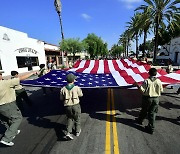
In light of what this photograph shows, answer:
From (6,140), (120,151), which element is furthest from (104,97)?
(6,140)

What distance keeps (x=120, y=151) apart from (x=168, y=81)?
11.7ft

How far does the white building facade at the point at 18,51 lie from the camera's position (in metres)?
21.2

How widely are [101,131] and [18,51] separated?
2323cm

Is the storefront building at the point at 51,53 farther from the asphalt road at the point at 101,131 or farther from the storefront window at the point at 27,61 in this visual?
the asphalt road at the point at 101,131

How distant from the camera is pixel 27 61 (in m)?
26.8

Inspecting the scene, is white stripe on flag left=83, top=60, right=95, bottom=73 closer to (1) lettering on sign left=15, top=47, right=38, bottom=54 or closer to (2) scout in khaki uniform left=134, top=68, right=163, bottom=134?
(2) scout in khaki uniform left=134, top=68, right=163, bottom=134

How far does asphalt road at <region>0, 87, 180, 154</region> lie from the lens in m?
3.84

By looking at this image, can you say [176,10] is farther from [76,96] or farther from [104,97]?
[76,96]

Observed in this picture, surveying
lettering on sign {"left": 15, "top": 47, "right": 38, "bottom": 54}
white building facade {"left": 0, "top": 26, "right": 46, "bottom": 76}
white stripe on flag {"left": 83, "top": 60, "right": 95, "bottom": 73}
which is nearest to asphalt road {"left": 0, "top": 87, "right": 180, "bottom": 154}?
white stripe on flag {"left": 83, "top": 60, "right": 95, "bottom": 73}

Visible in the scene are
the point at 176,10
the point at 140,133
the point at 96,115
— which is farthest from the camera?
the point at 176,10

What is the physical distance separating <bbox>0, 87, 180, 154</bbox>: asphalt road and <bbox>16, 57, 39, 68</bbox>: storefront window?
19488 millimetres

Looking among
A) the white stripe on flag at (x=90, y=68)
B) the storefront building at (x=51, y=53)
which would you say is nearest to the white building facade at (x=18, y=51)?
the storefront building at (x=51, y=53)

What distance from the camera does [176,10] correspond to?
18.9 m

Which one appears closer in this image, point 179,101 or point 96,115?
point 96,115
